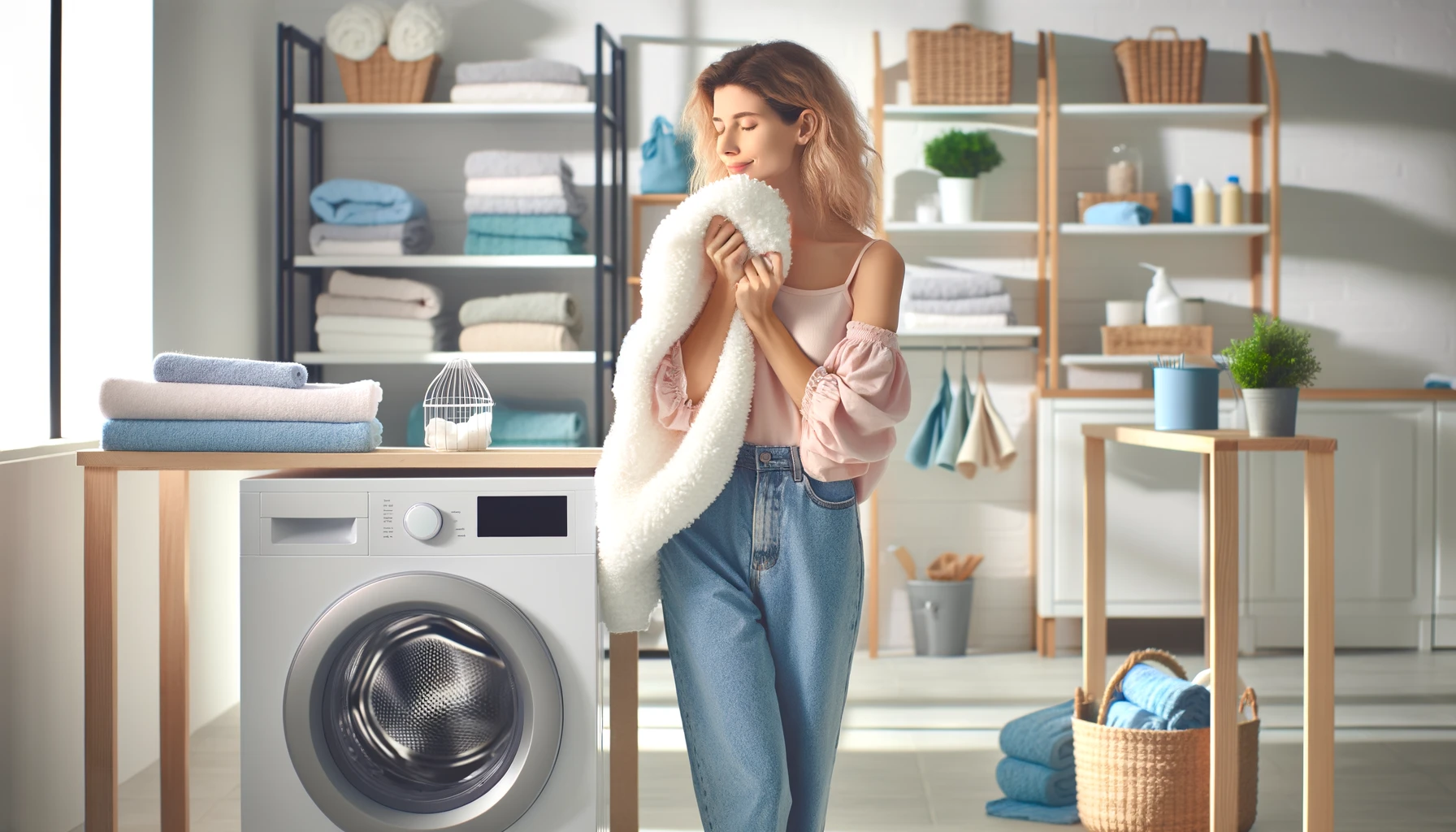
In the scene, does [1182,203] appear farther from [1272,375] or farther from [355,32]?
[355,32]

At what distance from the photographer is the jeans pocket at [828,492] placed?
1.39 metres

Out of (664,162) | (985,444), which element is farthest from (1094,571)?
(664,162)

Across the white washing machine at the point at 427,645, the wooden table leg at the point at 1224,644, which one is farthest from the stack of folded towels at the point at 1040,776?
the white washing machine at the point at 427,645

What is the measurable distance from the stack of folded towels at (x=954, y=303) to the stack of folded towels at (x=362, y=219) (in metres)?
1.56

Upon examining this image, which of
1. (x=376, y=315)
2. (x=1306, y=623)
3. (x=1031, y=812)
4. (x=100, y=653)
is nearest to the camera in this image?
(x=100, y=653)

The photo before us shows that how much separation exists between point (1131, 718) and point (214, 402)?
1.72 meters

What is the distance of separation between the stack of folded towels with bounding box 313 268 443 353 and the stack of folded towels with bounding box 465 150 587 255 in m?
0.23

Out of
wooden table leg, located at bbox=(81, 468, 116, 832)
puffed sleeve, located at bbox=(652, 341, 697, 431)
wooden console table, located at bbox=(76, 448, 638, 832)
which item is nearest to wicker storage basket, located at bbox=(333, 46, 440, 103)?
wooden console table, located at bbox=(76, 448, 638, 832)

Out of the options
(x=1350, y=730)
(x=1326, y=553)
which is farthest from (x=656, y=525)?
(x=1350, y=730)

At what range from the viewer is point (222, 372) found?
68.7 inches

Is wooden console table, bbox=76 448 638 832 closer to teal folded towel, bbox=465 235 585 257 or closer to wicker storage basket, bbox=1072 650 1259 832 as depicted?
wicker storage basket, bbox=1072 650 1259 832

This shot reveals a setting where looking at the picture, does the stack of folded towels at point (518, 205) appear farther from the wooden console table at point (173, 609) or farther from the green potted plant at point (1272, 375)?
the green potted plant at point (1272, 375)

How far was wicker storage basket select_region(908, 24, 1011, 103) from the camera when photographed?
3451mm

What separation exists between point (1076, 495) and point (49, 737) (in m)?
2.79
